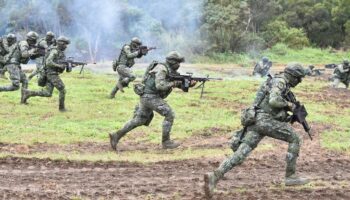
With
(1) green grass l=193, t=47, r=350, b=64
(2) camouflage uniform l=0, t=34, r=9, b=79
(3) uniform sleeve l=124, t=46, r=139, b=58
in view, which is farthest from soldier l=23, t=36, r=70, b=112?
(1) green grass l=193, t=47, r=350, b=64

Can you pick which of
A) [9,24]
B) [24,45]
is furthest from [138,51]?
[9,24]

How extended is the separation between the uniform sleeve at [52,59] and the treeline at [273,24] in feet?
81.1

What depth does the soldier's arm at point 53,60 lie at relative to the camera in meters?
15.2

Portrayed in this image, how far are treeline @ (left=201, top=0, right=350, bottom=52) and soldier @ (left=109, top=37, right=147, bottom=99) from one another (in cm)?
2126

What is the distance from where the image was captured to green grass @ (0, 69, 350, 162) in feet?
41.5

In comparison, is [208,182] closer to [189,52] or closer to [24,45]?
[24,45]

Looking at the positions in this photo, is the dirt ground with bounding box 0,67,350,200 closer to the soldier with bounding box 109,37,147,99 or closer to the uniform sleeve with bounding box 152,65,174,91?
the uniform sleeve with bounding box 152,65,174,91

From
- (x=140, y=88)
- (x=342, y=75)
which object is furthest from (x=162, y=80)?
(x=342, y=75)

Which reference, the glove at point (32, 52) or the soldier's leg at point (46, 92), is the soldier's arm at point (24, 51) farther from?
the soldier's leg at point (46, 92)

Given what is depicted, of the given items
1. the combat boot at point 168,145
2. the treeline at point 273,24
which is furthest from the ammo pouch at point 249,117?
the treeline at point 273,24

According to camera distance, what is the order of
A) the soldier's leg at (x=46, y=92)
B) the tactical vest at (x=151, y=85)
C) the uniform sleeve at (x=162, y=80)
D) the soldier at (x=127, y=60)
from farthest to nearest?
the soldier at (x=127, y=60) → the soldier's leg at (x=46, y=92) → the tactical vest at (x=151, y=85) → the uniform sleeve at (x=162, y=80)

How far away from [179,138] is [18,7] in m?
24.3

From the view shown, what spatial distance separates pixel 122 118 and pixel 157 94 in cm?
434

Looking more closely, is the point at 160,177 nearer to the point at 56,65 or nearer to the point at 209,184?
the point at 209,184
